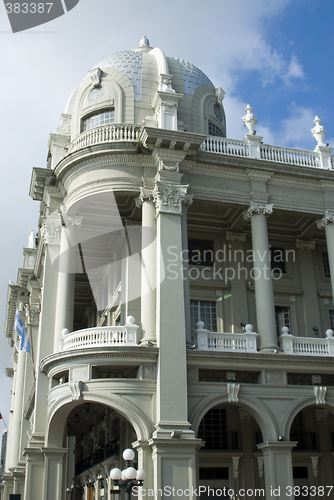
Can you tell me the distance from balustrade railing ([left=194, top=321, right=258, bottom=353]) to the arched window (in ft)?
39.9

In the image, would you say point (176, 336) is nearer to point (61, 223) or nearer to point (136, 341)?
point (136, 341)

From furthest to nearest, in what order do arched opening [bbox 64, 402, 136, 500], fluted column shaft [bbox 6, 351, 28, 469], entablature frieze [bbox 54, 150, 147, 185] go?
fluted column shaft [bbox 6, 351, 28, 469] < arched opening [bbox 64, 402, 136, 500] < entablature frieze [bbox 54, 150, 147, 185]

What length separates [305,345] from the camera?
85.9 ft

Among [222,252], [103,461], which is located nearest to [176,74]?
[222,252]

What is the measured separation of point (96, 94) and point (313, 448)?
70.4 feet

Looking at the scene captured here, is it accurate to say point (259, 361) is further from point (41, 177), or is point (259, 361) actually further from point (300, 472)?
point (41, 177)

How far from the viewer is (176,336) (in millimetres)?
23719

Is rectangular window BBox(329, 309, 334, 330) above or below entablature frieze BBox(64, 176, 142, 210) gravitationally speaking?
below

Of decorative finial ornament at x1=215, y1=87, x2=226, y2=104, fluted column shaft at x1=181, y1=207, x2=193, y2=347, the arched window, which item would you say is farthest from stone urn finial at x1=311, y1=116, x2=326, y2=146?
the arched window

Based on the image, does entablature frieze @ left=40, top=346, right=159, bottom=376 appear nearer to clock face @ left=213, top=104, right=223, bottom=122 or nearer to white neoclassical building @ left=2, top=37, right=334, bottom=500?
white neoclassical building @ left=2, top=37, right=334, bottom=500

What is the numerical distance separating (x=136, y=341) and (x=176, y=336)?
1697mm

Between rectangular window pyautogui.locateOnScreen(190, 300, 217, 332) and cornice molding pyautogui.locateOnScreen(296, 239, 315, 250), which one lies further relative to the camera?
cornice molding pyautogui.locateOnScreen(296, 239, 315, 250)

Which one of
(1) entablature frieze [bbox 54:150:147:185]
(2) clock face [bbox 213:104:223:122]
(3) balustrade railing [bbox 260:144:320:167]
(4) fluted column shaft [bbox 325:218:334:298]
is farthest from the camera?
(2) clock face [bbox 213:104:223:122]

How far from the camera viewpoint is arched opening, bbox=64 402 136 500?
1163 inches
